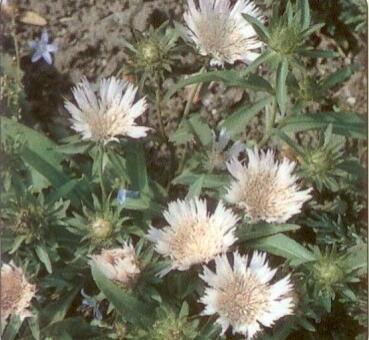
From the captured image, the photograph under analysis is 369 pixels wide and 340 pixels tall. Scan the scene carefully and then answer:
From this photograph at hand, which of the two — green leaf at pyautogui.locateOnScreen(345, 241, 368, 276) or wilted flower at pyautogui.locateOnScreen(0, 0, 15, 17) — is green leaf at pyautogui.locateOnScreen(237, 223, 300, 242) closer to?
green leaf at pyautogui.locateOnScreen(345, 241, 368, 276)

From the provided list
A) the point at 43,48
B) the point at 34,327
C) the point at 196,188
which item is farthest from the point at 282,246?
the point at 43,48

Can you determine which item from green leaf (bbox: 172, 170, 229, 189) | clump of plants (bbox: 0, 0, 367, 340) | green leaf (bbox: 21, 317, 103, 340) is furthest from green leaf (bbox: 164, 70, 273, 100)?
green leaf (bbox: 21, 317, 103, 340)

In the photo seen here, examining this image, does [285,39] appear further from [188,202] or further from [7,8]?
[7,8]

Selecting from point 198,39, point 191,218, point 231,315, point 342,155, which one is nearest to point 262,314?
point 231,315

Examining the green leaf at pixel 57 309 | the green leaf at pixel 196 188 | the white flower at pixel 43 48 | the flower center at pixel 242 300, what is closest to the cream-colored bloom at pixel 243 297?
the flower center at pixel 242 300

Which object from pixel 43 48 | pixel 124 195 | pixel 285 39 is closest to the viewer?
pixel 285 39

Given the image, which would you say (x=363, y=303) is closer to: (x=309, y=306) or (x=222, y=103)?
(x=309, y=306)
